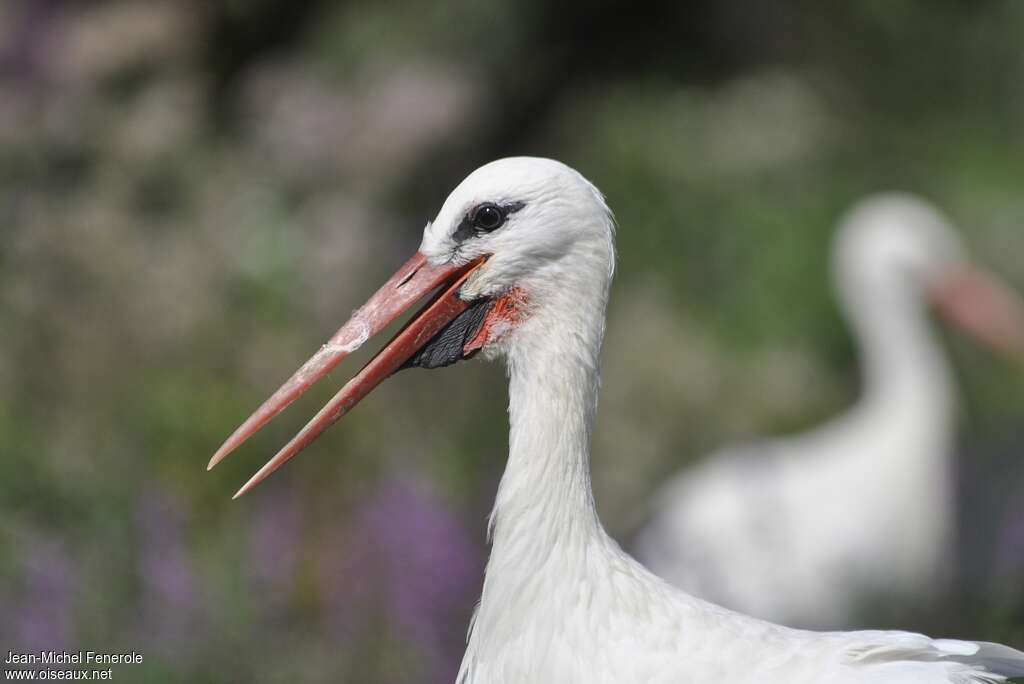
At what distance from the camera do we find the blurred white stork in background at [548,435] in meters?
2.34

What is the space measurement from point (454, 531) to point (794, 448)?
6.03 ft

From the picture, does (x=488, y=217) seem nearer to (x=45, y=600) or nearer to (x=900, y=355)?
(x=45, y=600)

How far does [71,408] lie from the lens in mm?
4527

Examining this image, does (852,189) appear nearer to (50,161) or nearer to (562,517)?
(50,161)

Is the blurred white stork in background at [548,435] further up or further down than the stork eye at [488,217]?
further down

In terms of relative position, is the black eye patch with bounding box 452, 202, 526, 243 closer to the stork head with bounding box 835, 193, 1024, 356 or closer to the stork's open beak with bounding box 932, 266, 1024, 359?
the stork head with bounding box 835, 193, 1024, 356

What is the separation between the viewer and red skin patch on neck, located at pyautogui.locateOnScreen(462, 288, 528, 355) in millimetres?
2420

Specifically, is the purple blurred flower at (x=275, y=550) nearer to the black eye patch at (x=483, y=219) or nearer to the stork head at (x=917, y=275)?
the black eye patch at (x=483, y=219)

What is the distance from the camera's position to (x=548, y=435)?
2375 millimetres

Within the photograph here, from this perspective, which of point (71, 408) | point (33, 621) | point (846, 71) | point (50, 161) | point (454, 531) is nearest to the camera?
point (33, 621)

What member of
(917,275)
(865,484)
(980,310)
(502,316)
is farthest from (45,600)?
(980,310)

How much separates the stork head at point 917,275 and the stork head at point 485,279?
3337mm

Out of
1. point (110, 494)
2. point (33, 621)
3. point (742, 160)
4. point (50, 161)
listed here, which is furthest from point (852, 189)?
point (33, 621)

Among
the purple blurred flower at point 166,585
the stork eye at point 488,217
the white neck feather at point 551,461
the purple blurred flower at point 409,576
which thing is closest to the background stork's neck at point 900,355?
the purple blurred flower at point 409,576
